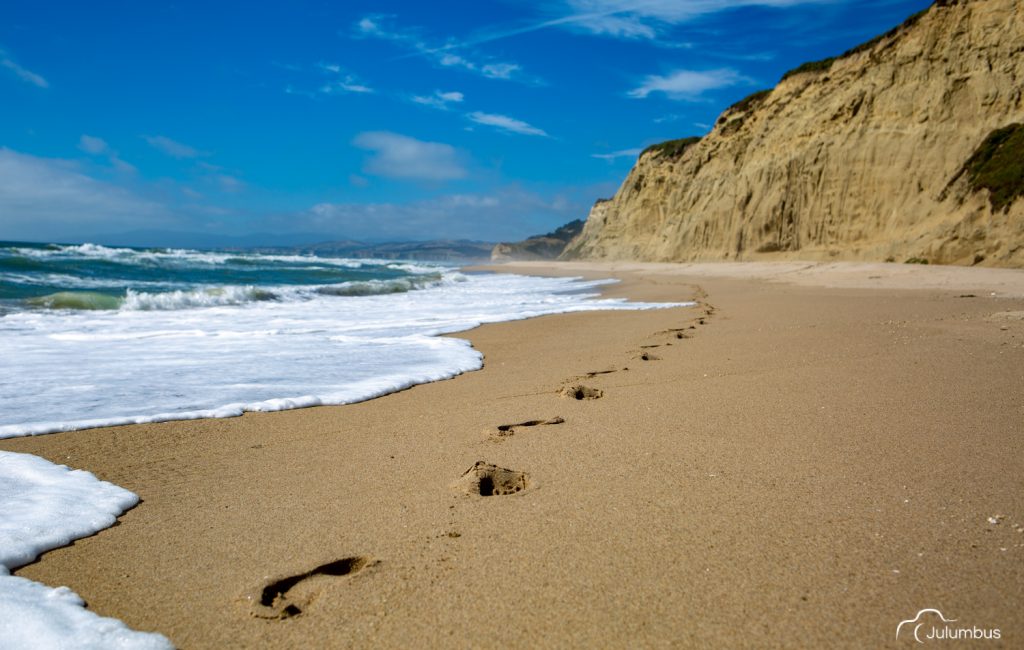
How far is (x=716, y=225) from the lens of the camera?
86.1ft

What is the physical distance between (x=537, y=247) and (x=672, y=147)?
156 ft

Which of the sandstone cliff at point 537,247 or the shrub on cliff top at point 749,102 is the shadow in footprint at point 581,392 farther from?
the sandstone cliff at point 537,247

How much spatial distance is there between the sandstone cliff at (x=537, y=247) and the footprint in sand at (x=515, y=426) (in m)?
79.6

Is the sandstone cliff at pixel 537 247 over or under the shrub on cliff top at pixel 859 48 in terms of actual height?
under

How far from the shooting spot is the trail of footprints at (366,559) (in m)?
1.47

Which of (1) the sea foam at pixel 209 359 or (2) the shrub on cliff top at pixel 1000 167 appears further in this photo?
(2) the shrub on cliff top at pixel 1000 167

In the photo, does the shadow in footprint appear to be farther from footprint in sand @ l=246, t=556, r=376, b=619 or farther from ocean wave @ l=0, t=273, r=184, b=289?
ocean wave @ l=0, t=273, r=184, b=289

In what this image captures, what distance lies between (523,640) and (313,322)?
7.46 m

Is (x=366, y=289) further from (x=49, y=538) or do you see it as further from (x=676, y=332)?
(x=49, y=538)

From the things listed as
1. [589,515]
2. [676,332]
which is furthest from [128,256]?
[589,515]

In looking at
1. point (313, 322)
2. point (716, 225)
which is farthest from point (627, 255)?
point (313, 322)

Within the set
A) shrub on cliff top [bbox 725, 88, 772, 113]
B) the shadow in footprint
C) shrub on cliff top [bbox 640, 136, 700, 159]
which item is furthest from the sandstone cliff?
the shadow in footprint

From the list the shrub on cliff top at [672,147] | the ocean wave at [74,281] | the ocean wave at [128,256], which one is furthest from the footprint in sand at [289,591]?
the shrub on cliff top at [672,147]

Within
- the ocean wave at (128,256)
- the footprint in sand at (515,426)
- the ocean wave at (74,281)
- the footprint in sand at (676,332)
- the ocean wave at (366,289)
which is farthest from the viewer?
the ocean wave at (128,256)
